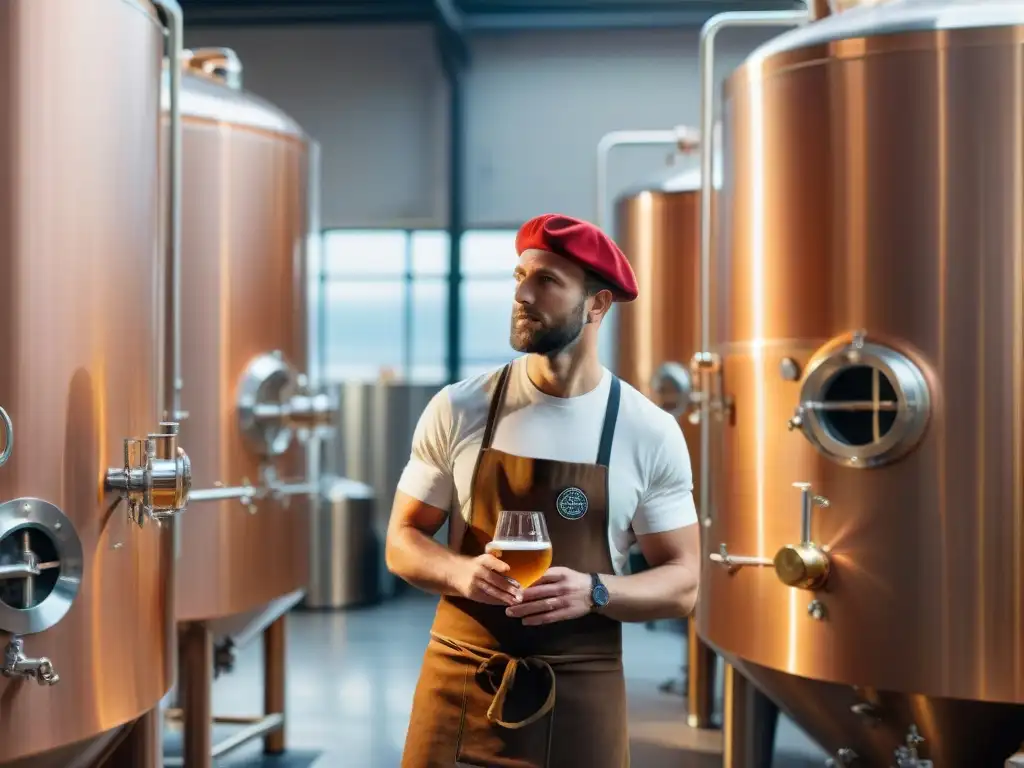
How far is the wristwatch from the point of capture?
6.25 ft

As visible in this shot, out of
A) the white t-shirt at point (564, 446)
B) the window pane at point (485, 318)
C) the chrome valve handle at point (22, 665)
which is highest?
the window pane at point (485, 318)

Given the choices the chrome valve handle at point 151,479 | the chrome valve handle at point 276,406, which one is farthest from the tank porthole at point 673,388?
the chrome valve handle at point 151,479

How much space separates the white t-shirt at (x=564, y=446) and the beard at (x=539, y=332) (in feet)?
0.38

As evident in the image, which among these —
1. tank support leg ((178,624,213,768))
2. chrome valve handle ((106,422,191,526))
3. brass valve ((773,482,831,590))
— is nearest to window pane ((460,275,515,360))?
tank support leg ((178,624,213,768))

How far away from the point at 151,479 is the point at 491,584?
2.76 ft

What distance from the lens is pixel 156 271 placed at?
260 cm

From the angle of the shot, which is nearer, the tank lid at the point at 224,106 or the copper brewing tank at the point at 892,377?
the copper brewing tank at the point at 892,377

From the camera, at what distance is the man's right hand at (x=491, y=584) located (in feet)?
5.96

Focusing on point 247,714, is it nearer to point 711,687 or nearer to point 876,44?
point 711,687

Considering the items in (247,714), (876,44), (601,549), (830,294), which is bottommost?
(247,714)

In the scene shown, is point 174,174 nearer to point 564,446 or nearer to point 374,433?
point 564,446

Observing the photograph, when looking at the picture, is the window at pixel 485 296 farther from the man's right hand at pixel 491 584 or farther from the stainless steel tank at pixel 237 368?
the man's right hand at pixel 491 584

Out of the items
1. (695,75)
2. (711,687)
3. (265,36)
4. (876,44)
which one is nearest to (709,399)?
(876,44)

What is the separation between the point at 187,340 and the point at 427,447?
2.07m
